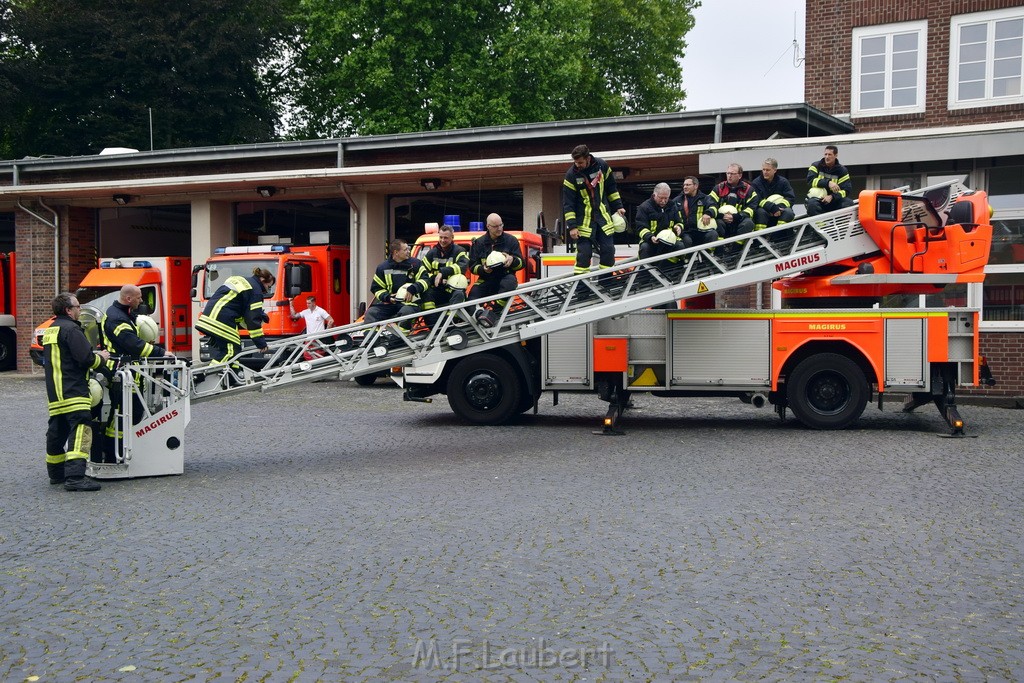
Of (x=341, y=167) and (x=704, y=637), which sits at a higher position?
(x=341, y=167)

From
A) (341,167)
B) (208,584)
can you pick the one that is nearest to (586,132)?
(341,167)

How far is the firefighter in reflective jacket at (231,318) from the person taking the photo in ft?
34.1

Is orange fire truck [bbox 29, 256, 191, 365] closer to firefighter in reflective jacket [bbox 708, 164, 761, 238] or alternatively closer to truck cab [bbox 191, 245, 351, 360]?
truck cab [bbox 191, 245, 351, 360]

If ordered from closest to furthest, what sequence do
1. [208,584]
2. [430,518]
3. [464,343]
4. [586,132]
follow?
[208,584] < [430,518] < [464,343] < [586,132]

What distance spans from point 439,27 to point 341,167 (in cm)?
1684

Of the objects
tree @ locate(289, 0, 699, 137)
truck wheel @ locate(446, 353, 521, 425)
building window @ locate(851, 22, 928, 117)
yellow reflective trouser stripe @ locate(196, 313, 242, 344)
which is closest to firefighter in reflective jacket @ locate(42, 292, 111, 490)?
yellow reflective trouser stripe @ locate(196, 313, 242, 344)

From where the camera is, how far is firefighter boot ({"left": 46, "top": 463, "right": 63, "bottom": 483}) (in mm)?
8680

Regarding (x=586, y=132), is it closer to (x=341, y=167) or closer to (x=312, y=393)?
(x=341, y=167)

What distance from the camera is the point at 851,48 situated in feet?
61.7

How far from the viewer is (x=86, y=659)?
15.3ft

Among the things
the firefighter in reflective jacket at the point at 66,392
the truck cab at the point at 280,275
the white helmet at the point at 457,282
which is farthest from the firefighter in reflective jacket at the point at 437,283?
the truck cab at the point at 280,275

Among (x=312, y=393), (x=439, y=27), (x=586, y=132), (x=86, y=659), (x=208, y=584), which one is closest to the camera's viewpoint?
(x=86, y=659)

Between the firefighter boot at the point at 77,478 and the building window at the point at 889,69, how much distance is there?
1511 centimetres

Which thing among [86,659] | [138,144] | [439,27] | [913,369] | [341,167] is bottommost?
[86,659]
